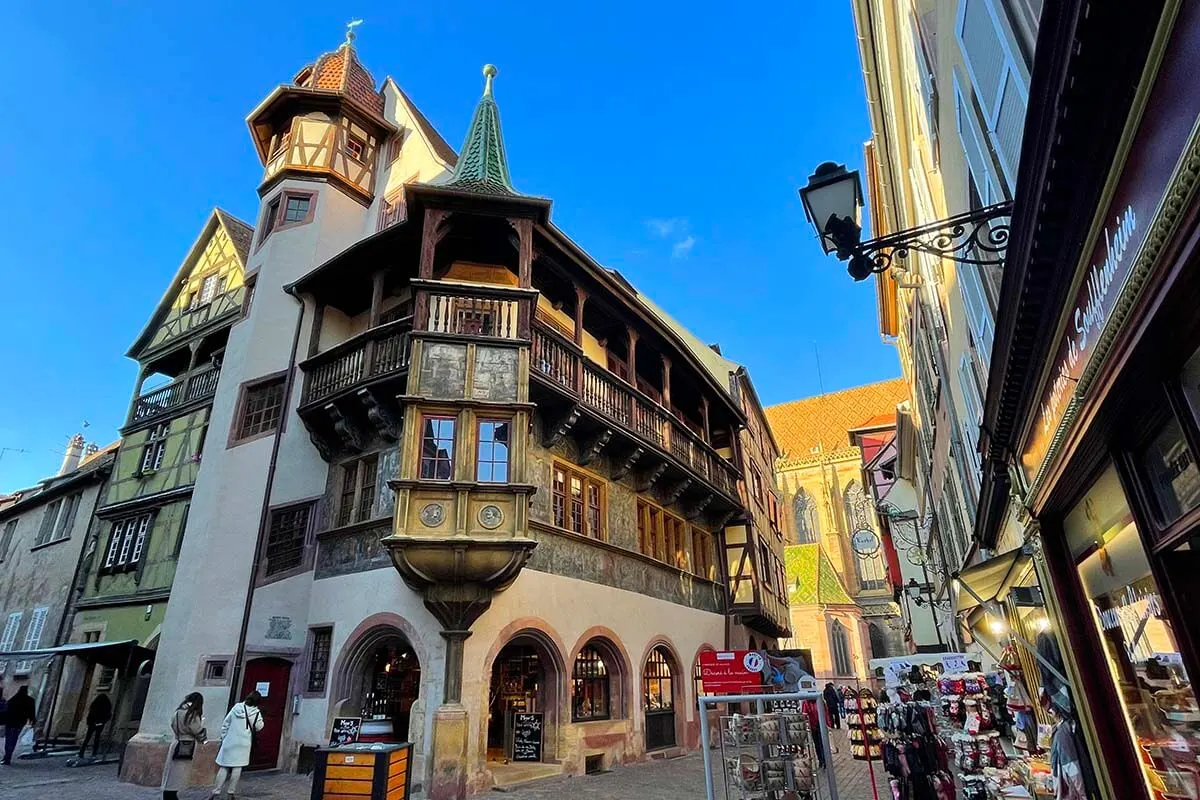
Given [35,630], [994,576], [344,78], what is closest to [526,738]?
[994,576]

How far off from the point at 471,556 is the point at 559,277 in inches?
274

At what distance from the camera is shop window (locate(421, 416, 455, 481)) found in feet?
37.6

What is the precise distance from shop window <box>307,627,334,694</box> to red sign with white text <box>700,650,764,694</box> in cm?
774

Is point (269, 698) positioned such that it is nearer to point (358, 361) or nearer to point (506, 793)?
point (506, 793)

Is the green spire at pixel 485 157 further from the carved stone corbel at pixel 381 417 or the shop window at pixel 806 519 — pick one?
the shop window at pixel 806 519

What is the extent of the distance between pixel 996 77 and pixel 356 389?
11.6 metres

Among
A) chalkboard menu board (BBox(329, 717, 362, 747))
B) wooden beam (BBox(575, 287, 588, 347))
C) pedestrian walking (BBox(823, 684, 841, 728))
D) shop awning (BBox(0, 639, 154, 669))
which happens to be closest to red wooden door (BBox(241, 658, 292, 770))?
chalkboard menu board (BBox(329, 717, 362, 747))

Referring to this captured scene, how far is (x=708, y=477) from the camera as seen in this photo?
18.6m

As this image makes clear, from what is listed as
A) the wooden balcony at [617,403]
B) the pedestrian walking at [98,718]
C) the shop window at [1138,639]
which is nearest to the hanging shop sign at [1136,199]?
the shop window at [1138,639]

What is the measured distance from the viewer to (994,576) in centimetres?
664

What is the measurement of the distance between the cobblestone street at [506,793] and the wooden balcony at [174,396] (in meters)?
9.70

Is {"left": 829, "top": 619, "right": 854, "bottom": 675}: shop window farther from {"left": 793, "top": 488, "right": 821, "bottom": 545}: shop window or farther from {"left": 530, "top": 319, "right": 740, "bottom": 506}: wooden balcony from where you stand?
{"left": 530, "top": 319, "right": 740, "bottom": 506}: wooden balcony

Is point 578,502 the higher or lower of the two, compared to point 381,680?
higher

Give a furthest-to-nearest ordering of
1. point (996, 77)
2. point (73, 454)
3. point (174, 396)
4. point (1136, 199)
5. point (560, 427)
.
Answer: point (73, 454)
point (174, 396)
point (560, 427)
point (996, 77)
point (1136, 199)
